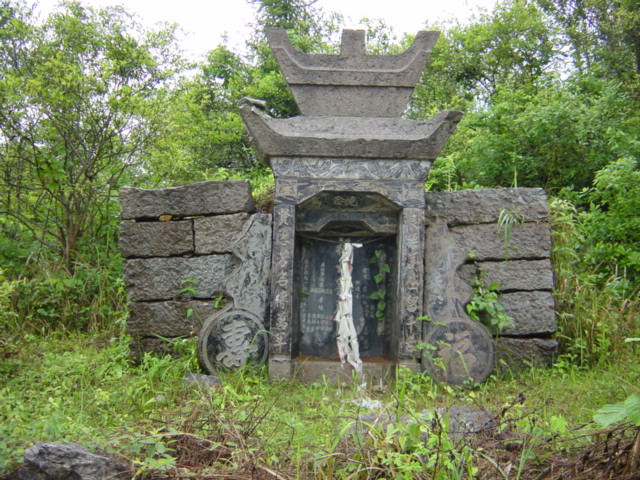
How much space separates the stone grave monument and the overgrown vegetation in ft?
0.94

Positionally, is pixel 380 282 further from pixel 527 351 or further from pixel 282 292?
pixel 527 351

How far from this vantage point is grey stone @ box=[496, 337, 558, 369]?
4977mm

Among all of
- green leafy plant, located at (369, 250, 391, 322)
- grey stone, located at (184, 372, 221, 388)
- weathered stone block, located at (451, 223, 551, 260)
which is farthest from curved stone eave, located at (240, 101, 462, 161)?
grey stone, located at (184, 372, 221, 388)

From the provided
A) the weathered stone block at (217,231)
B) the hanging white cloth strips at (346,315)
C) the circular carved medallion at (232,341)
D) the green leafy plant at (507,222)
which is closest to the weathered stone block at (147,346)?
the circular carved medallion at (232,341)

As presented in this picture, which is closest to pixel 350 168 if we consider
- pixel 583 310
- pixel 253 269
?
pixel 253 269

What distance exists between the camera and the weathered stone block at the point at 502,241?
17.0 ft

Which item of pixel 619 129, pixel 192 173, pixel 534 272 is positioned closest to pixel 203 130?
pixel 192 173

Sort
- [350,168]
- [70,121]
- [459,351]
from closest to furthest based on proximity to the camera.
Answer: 1. [459,351]
2. [350,168]
3. [70,121]

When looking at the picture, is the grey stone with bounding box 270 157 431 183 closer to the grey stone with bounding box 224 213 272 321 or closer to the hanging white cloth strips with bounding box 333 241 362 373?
the grey stone with bounding box 224 213 272 321

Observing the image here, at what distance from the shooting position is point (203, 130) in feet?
45.4

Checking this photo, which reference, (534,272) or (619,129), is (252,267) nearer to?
(534,272)

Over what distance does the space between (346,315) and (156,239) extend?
6.11 feet

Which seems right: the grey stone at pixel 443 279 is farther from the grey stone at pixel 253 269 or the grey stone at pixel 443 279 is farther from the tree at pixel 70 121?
the tree at pixel 70 121

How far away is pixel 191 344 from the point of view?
16.2 ft
